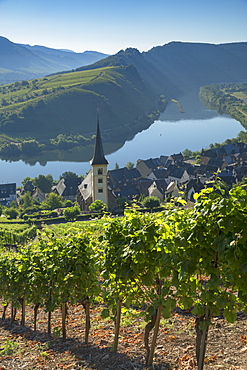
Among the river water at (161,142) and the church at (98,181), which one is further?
the river water at (161,142)

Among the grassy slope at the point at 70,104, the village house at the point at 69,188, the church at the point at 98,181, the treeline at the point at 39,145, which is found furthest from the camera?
the grassy slope at the point at 70,104

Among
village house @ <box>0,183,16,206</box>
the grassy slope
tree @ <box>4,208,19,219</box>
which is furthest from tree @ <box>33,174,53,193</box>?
the grassy slope

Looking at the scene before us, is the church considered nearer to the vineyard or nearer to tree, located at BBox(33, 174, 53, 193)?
tree, located at BBox(33, 174, 53, 193)

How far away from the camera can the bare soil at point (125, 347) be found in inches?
255

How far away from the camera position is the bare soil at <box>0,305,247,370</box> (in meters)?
6.47

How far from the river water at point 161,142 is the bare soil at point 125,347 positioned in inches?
2917

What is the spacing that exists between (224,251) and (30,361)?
450cm

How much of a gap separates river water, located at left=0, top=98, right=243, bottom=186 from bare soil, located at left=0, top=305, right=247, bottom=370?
7410 cm

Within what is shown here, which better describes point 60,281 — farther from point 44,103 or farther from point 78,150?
point 44,103

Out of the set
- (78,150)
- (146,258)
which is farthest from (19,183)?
(146,258)

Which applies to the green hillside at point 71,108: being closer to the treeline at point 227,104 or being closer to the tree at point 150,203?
the treeline at point 227,104

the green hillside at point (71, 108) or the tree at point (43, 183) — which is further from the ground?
the green hillside at point (71, 108)

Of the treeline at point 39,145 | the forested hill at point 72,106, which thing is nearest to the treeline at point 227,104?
the forested hill at point 72,106

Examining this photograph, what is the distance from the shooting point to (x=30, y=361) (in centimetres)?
770
